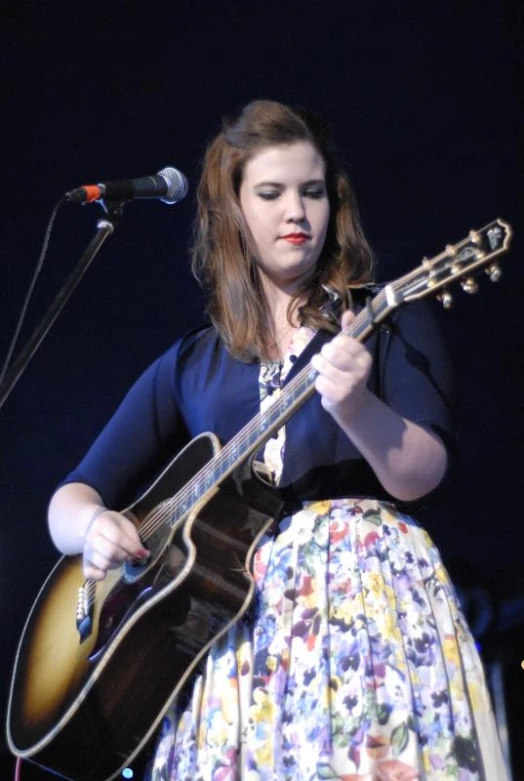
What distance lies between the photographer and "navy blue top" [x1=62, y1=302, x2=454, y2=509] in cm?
172

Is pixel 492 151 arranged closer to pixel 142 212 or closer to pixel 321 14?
pixel 321 14

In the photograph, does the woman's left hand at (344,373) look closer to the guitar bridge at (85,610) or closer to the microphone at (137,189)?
the microphone at (137,189)

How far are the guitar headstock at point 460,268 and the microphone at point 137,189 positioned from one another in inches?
20.2

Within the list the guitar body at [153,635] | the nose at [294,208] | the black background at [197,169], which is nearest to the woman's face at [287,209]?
the nose at [294,208]

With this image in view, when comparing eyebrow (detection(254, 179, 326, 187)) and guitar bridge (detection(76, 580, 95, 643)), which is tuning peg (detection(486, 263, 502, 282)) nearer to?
eyebrow (detection(254, 179, 326, 187))

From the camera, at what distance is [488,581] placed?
8.56 feet

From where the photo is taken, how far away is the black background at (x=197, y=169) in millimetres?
2752

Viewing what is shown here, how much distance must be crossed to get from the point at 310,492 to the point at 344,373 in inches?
12.1

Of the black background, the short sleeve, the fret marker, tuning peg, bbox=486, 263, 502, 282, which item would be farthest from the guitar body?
the black background

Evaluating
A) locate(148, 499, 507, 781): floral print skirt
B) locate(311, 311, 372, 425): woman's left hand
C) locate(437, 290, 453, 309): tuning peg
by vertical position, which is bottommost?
locate(148, 499, 507, 781): floral print skirt

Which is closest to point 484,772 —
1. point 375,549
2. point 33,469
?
point 375,549

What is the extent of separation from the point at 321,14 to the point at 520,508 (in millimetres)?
1413

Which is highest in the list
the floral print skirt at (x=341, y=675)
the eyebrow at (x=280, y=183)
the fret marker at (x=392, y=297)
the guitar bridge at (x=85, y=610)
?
the eyebrow at (x=280, y=183)

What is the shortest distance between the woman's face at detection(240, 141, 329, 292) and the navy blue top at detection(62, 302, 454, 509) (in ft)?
0.59
